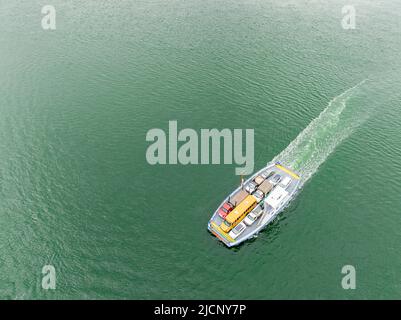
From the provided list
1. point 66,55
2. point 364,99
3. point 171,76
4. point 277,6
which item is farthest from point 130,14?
point 364,99

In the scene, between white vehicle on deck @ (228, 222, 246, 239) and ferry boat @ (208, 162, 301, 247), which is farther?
ferry boat @ (208, 162, 301, 247)

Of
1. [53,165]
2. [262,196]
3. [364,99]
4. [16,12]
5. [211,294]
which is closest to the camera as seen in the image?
[211,294]

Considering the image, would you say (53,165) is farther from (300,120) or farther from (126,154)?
(300,120)

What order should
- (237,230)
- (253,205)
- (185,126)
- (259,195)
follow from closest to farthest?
1. (237,230)
2. (253,205)
3. (259,195)
4. (185,126)

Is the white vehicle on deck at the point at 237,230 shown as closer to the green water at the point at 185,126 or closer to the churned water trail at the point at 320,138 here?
the green water at the point at 185,126

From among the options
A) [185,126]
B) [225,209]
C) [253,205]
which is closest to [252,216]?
[253,205]

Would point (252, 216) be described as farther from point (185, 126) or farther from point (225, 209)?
point (185, 126)

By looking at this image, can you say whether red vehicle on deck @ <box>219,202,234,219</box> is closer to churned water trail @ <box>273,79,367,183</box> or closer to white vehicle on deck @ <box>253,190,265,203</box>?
white vehicle on deck @ <box>253,190,265,203</box>

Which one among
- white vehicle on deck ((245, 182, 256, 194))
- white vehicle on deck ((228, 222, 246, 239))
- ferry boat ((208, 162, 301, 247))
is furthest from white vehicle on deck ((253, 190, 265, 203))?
white vehicle on deck ((228, 222, 246, 239))
